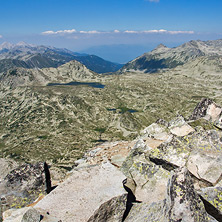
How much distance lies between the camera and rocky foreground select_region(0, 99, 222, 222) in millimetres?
12328

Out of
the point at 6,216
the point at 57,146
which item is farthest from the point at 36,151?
the point at 6,216

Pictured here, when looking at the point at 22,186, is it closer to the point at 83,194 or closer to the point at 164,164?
the point at 83,194

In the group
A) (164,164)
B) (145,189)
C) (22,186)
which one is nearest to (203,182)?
(164,164)

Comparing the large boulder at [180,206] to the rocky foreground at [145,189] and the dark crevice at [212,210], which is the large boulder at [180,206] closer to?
the rocky foreground at [145,189]

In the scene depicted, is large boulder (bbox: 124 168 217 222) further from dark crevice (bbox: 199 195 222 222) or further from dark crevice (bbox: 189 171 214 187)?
dark crevice (bbox: 189 171 214 187)

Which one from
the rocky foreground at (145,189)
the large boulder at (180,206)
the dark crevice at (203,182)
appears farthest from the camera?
the dark crevice at (203,182)

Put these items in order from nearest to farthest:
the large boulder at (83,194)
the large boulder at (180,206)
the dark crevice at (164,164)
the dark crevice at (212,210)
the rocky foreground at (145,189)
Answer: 1. the large boulder at (180,206)
2. the rocky foreground at (145,189)
3. the dark crevice at (212,210)
4. the large boulder at (83,194)
5. the dark crevice at (164,164)

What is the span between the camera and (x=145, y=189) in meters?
17.6

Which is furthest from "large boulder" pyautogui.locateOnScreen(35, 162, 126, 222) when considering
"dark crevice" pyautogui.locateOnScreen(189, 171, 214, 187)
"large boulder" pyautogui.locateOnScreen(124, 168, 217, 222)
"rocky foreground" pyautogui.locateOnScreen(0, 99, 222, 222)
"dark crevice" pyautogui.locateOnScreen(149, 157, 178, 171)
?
"dark crevice" pyautogui.locateOnScreen(189, 171, 214, 187)

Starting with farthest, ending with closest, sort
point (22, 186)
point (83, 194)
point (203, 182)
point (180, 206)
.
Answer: point (22, 186) → point (203, 182) → point (83, 194) → point (180, 206)

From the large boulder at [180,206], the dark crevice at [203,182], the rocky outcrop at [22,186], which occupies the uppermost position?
the large boulder at [180,206]

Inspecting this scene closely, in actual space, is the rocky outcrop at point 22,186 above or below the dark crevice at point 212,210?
below

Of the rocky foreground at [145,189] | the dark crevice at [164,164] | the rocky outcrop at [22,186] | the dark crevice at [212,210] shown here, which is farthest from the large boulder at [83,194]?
the dark crevice at [212,210]

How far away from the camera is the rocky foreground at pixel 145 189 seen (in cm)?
1233
